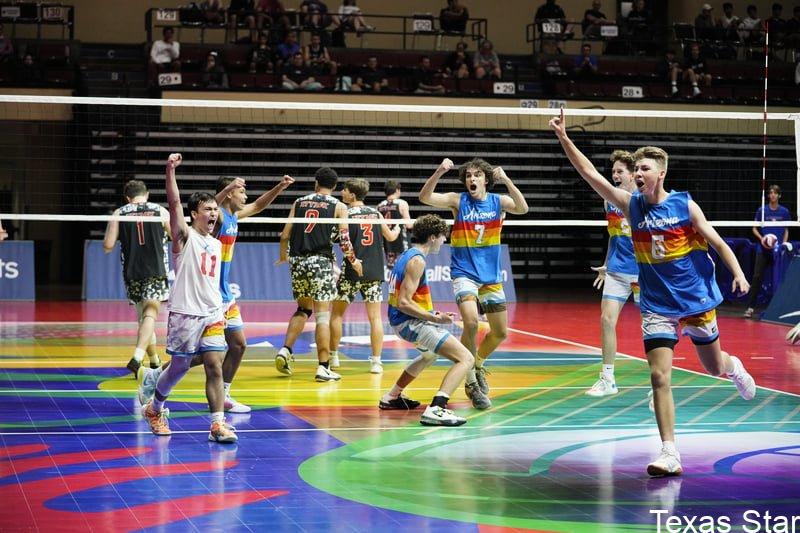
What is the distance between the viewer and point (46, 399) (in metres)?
9.43

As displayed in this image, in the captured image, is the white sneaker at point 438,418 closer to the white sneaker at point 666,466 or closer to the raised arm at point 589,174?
the white sneaker at point 666,466

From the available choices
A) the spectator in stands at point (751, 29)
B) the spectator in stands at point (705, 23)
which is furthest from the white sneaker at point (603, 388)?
the spectator in stands at point (751, 29)

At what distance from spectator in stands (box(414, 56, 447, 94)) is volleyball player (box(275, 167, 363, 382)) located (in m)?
12.5

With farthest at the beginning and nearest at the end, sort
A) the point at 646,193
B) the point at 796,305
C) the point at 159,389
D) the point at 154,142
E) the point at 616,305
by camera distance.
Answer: the point at 154,142 < the point at 796,305 < the point at 616,305 < the point at 159,389 < the point at 646,193

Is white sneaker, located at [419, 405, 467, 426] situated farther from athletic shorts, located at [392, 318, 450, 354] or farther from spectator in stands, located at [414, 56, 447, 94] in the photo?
spectator in stands, located at [414, 56, 447, 94]

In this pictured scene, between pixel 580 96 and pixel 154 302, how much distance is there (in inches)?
601

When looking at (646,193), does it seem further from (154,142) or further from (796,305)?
(154,142)

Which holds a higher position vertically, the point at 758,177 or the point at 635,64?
the point at 635,64

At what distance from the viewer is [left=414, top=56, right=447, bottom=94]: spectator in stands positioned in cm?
2345

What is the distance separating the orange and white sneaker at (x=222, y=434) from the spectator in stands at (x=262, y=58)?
16.4 metres

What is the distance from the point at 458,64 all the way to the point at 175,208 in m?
17.8

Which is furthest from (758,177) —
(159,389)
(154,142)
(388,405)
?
(159,389)

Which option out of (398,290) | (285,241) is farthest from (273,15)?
(398,290)

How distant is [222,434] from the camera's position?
297 inches
